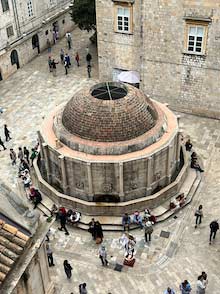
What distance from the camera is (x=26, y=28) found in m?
35.9

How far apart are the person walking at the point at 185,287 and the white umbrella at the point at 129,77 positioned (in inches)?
631

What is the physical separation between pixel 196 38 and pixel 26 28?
1677cm

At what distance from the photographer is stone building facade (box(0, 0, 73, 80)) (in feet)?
109

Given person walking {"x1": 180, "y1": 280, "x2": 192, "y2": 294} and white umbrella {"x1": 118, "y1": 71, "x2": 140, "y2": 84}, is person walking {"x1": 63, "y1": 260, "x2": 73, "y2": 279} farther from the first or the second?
white umbrella {"x1": 118, "y1": 71, "x2": 140, "y2": 84}

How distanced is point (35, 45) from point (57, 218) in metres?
22.3

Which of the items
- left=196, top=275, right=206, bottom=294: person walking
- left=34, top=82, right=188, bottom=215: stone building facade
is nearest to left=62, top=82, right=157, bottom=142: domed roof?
left=34, top=82, right=188, bottom=215: stone building facade

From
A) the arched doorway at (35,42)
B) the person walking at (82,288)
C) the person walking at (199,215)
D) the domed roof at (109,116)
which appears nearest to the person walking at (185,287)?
the person walking at (82,288)

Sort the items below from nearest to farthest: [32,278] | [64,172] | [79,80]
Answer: [32,278] < [64,172] < [79,80]

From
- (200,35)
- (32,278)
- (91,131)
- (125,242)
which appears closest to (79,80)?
(200,35)

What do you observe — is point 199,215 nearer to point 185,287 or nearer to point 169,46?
point 185,287

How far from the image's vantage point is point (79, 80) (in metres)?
33.3

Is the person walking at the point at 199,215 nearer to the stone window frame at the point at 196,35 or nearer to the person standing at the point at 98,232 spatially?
the person standing at the point at 98,232

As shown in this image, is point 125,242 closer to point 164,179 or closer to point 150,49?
point 164,179

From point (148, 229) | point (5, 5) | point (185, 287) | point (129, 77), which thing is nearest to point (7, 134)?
point (129, 77)
